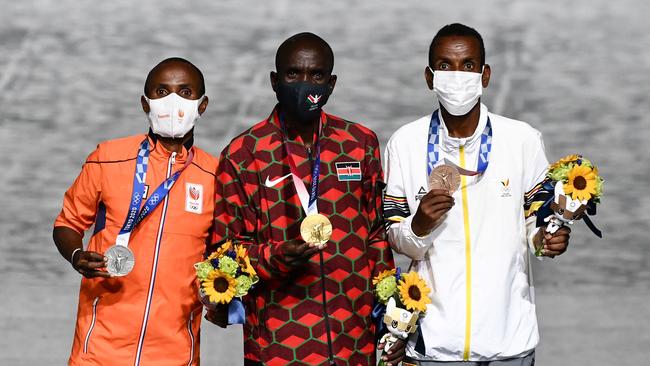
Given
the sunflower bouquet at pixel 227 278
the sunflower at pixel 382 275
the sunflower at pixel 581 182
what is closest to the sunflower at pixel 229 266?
the sunflower bouquet at pixel 227 278

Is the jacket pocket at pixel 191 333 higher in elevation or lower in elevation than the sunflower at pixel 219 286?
lower

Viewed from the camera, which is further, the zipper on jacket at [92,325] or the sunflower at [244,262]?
the zipper on jacket at [92,325]

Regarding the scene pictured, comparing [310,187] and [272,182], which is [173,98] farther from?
[310,187]

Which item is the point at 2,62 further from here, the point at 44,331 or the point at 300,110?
the point at 300,110

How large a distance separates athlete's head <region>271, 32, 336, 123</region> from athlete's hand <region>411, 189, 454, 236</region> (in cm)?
52

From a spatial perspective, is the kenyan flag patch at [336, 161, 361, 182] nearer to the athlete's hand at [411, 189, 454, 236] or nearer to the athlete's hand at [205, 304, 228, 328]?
the athlete's hand at [411, 189, 454, 236]

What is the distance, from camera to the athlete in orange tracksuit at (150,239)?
4309 millimetres

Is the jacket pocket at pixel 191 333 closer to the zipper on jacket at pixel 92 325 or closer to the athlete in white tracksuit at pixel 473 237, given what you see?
the zipper on jacket at pixel 92 325

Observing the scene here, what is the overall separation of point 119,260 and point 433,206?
110 cm

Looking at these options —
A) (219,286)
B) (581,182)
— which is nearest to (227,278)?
(219,286)

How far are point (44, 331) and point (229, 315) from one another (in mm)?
3352

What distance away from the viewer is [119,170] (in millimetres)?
4406

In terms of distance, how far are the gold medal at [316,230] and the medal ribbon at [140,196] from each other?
1.97ft

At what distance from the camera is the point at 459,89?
4270mm
